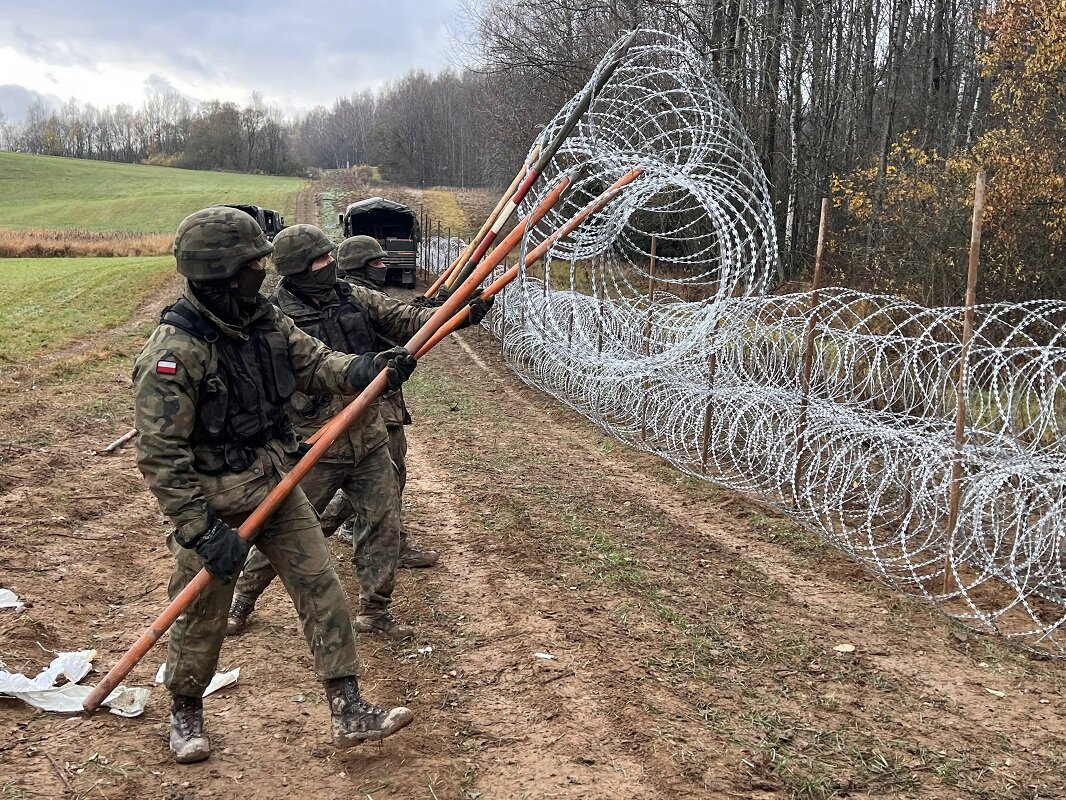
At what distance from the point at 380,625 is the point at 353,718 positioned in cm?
133

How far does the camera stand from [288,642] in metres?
4.58

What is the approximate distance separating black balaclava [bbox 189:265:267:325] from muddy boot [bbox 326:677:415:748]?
1.50 metres

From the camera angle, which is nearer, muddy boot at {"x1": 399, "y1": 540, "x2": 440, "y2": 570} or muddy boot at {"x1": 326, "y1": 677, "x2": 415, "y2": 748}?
muddy boot at {"x1": 326, "y1": 677, "x2": 415, "y2": 748}

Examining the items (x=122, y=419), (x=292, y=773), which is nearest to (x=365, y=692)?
(x=292, y=773)

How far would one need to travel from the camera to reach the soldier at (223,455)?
3104 millimetres

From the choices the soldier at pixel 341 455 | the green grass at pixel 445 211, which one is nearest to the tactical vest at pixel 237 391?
the soldier at pixel 341 455

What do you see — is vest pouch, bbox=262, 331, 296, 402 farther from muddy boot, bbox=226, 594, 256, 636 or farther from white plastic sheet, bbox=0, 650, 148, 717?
muddy boot, bbox=226, 594, 256, 636

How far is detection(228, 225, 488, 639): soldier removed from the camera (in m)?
4.62

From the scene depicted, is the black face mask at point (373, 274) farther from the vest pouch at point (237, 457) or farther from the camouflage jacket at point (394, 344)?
the vest pouch at point (237, 457)

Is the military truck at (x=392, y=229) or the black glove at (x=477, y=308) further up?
the military truck at (x=392, y=229)

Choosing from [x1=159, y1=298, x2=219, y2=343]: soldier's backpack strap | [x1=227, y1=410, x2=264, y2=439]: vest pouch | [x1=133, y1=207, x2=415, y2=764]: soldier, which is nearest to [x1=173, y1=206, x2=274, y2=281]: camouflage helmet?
[x1=133, y1=207, x2=415, y2=764]: soldier

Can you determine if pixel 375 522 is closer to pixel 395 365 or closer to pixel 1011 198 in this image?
pixel 395 365

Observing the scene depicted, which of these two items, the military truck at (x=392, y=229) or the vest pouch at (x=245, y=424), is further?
the military truck at (x=392, y=229)

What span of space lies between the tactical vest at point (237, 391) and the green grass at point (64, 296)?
12.3 m
